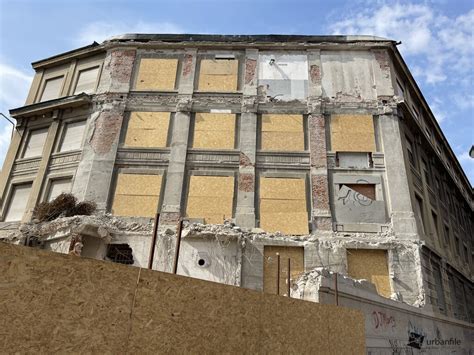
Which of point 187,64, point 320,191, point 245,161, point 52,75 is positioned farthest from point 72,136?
point 320,191

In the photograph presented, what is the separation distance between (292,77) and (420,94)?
8944 millimetres

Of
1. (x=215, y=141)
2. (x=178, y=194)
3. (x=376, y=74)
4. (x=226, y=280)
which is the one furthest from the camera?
(x=376, y=74)

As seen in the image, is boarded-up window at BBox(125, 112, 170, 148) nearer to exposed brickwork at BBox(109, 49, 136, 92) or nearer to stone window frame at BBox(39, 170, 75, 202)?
exposed brickwork at BBox(109, 49, 136, 92)

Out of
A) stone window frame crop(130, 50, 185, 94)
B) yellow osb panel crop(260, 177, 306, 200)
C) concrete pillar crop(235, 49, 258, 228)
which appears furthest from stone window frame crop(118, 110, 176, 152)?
yellow osb panel crop(260, 177, 306, 200)

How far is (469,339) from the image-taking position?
17281 mm

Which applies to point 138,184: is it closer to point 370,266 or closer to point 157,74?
point 157,74

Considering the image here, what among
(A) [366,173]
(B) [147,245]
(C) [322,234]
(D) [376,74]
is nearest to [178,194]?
(B) [147,245]

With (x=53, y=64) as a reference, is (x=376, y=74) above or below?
below

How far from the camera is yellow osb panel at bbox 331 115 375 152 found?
627 inches

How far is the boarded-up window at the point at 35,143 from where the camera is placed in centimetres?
1791

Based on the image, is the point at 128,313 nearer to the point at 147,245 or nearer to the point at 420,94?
the point at 147,245

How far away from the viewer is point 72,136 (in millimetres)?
17469

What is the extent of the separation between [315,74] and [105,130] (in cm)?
1053

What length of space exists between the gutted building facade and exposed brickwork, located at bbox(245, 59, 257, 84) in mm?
115
